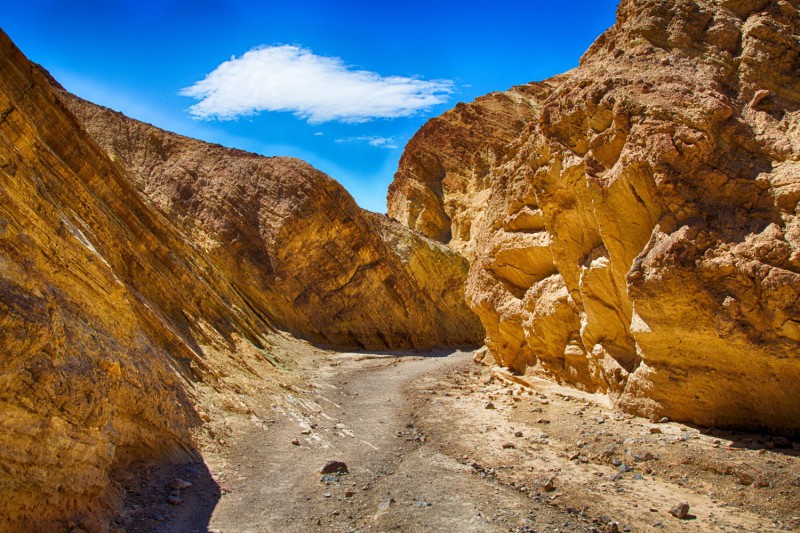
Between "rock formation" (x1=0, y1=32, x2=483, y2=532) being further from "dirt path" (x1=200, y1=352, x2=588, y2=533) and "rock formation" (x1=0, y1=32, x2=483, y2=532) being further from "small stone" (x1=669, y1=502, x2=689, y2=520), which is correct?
"small stone" (x1=669, y1=502, x2=689, y2=520)

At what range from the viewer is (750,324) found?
796cm

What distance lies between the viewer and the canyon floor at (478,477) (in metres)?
6.20

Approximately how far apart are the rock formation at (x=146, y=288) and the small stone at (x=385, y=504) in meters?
3.24

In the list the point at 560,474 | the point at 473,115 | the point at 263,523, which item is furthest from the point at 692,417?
the point at 473,115

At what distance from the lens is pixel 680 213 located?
8.91 meters

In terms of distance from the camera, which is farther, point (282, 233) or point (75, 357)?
point (282, 233)

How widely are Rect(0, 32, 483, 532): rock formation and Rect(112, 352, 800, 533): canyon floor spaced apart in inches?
36.9

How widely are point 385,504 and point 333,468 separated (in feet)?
4.99

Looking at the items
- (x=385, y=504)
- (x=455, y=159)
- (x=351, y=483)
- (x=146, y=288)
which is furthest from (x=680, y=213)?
(x=455, y=159)

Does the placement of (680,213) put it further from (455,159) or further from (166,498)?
(455,159)

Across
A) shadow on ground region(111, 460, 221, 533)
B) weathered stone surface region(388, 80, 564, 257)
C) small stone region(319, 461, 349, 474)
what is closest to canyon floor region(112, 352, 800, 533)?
shadow on ground region(111, 460, 221, 533)

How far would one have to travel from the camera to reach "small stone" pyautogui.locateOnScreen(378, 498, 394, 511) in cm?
675

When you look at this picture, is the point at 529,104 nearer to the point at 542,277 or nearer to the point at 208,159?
the point at 208,159

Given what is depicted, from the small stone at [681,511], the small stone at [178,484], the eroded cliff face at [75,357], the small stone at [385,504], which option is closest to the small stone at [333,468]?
the small stone at [385,504]
